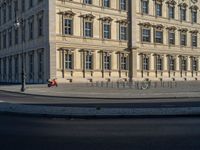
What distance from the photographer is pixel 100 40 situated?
177 feet

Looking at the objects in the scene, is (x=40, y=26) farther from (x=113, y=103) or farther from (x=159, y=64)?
(x=113, y=103)

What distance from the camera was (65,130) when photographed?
10969 millimetres

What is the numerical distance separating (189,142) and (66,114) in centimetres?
675

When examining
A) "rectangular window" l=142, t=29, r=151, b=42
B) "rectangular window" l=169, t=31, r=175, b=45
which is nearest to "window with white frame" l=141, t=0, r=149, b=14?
"rectangular window" l=142, t=29, r=151, b=42

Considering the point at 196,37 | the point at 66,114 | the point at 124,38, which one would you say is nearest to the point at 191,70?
the point at 196,37

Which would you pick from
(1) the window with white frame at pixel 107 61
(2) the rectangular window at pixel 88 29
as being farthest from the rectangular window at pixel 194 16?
(2) the rectangular window at pixel 88 29

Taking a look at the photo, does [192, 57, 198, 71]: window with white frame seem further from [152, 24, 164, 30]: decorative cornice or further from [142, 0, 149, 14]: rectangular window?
[142, 0, 149, 14]: rectangular window

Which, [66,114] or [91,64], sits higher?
[91,64]

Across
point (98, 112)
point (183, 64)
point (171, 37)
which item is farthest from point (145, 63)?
point (98, 112)

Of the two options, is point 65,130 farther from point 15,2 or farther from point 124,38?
point 15,2

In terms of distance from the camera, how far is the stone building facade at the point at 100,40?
161 feet

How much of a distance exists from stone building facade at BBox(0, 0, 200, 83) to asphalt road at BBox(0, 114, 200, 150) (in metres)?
30.6

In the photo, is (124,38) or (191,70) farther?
(191,70)

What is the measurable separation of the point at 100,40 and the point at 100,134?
44.4m
